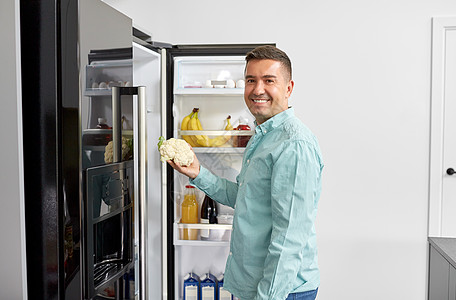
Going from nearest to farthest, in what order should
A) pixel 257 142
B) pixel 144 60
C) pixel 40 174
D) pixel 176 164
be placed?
1. pixel 40 174
2. pixel 257 142
3. pixel 176 164
4. pixel 144 60

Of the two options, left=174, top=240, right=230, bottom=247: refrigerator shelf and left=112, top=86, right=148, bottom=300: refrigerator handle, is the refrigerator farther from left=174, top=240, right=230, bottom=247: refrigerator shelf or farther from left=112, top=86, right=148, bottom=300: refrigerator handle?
left=174, top=240, right=230, bottom=247: refrigerator shelf

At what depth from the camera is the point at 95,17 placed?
124 cm

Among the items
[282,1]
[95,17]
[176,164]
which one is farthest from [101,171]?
[282,1]

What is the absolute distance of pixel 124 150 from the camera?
1362 millimetres

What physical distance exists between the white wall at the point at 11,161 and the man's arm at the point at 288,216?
30.0 inches

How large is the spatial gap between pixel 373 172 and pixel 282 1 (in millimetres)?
1239

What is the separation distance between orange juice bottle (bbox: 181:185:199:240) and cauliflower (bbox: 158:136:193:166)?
2.64ft

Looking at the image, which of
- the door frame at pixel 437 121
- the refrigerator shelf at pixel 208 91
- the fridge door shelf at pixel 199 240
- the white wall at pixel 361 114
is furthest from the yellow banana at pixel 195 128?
the door frame at pixel 437 121

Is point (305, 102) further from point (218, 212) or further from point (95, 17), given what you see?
point (95, 17)

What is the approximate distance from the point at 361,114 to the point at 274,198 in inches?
60.3

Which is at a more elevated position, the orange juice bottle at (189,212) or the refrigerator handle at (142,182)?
the refrigerator handle at (142,182)

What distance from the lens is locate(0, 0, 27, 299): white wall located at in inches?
44.4

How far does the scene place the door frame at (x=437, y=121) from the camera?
2707mm

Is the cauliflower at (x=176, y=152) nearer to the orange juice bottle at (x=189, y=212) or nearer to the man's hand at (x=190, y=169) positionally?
the man's hand at (x=190, y=169)
